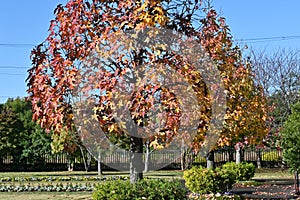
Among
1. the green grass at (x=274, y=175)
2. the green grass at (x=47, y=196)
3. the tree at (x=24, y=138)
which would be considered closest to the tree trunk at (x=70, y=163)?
the tree at (x=24, y=138)

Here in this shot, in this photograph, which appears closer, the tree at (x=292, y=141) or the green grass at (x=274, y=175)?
the tree at (x=292, y=141)

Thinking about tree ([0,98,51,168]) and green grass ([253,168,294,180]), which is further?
tree ([0,98,51,168])

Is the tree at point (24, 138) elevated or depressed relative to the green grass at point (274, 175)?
elevated

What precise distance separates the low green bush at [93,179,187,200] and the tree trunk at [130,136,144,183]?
42cm

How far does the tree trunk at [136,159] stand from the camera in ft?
24.8

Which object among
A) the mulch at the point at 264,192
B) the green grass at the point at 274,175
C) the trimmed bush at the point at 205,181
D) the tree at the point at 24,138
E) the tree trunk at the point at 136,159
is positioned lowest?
the mulch at the point at 264,192

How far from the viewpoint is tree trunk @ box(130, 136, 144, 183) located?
7545mm

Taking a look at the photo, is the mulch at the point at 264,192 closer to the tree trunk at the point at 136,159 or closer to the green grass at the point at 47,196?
the green grass at the point at 47,196

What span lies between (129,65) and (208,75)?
7.77 ft

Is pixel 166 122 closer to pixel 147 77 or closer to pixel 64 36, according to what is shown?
pixel 147 77

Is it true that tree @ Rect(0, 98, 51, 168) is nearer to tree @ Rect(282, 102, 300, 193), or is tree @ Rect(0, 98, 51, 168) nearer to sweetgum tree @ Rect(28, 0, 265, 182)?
tree @ Rect(282, 102, 300, 193)

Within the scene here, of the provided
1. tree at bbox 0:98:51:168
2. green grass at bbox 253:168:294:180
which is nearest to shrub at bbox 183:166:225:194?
green grass at bbox 253:168:294:180

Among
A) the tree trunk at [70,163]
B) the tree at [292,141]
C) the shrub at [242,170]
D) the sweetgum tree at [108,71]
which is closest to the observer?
the sweetgum tree at [108,71]

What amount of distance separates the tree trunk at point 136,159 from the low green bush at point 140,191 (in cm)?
42
